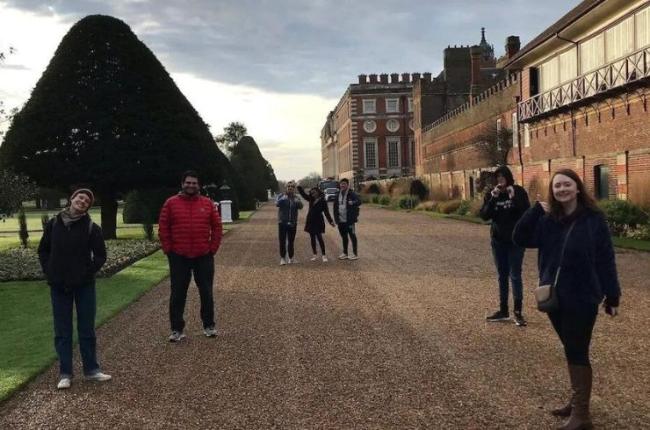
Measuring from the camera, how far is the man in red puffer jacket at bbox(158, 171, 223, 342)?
23.3 ft

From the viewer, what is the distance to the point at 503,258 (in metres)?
7.49

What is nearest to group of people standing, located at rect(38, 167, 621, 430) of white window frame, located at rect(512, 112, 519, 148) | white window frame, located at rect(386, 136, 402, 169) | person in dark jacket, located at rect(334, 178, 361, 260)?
person in dark jacket, located at rect(334, 178, 361, 260)

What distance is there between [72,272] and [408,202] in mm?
38258

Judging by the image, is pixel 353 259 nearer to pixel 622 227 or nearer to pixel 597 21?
pixel 622 227

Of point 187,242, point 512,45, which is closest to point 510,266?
point 187,242

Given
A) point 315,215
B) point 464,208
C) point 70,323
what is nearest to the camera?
point 70,323

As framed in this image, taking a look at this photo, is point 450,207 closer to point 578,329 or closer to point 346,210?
point 346,210

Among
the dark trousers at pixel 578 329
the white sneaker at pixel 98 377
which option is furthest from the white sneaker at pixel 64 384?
the dark trousers at pixel 578 329

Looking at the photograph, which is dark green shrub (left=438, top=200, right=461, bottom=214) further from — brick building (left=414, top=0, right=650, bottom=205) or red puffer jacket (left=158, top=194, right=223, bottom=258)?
red puffer jacket (left=158, top=194, right=223, bottom=258)

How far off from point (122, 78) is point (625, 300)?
16.7 meters

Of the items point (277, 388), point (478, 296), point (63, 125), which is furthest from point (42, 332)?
point (63, 125)

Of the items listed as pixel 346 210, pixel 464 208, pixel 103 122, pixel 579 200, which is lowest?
pixel 464 208

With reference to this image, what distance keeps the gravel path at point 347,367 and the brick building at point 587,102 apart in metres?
11.9

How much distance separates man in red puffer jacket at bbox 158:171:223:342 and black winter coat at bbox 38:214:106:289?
138 cm
